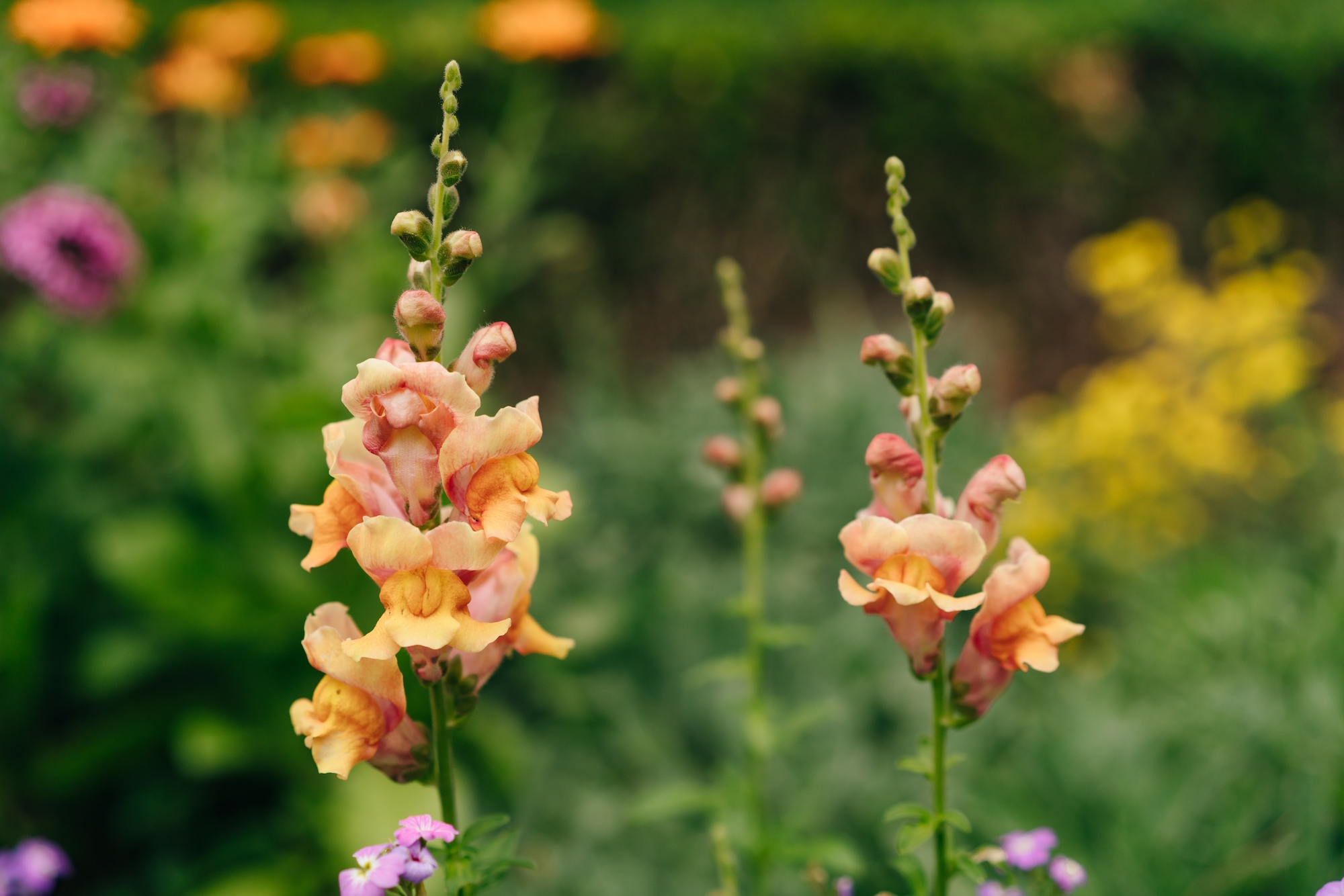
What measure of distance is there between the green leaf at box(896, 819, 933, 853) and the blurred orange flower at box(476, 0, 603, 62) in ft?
10.3

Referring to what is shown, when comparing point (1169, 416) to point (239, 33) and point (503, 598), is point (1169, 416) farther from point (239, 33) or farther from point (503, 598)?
point (503, 598)

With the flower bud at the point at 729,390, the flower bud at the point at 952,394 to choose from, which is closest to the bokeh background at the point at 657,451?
the flower bud at the point at 729,390

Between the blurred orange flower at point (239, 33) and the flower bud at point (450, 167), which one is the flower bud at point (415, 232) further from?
the blurred orange flower at point (239, 33)

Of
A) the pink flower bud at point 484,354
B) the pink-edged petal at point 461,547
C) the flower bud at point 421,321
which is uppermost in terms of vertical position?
the pink flower bud at point 484,354

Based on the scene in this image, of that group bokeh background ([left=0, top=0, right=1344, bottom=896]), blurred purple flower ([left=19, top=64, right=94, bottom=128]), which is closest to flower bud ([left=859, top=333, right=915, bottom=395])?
bokeh background ([left=0, top=0, right=1344, bottom=896])

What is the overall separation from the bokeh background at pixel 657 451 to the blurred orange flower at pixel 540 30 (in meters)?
0.02

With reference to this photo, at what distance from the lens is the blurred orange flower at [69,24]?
2.78 m

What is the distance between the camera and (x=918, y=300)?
820 millimetres

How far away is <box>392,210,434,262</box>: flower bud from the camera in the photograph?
0.79m

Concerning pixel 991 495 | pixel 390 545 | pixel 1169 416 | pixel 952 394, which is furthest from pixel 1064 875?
pixel 1169 416

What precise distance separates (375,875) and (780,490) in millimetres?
843

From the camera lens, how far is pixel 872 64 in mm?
5680

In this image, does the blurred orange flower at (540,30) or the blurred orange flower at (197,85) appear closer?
the blurred orange flower at (197,85)

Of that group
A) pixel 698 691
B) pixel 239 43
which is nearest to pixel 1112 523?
pixel 698 691
